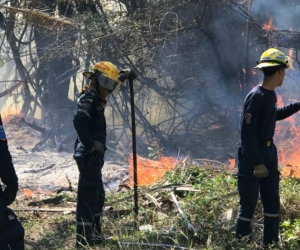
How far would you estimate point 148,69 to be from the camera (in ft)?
43.4

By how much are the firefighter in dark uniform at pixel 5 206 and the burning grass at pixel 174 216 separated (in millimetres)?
959

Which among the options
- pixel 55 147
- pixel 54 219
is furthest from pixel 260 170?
pixel 55 147

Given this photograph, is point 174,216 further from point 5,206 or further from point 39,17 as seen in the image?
point 39,17

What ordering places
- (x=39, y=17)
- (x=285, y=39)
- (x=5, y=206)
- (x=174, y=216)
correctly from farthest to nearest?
(x=285, y=39) → (x=39, y=17) → (x=174, y=216) → (x=5, y=206)

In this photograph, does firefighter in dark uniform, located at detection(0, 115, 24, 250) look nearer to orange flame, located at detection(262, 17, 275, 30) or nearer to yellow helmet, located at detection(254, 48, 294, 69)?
yellow helmet, located at detection(254, 48, 294, 69)

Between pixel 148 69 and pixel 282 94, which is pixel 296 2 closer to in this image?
pixel 282 94

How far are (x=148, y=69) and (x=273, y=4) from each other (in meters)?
3.59

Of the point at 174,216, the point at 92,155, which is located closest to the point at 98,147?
the point at 92,155

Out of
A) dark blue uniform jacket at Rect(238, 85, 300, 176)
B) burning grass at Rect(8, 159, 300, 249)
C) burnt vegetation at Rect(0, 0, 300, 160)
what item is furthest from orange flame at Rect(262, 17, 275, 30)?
dark blue uniform jacket at Rect(238, 85, 300, 176)

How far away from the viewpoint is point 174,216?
6051mm

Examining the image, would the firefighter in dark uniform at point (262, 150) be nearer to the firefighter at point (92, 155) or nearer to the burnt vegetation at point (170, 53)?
the firefighter at point (92, 155)

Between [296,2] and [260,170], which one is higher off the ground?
[296,2]

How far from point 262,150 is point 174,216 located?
1.67 m

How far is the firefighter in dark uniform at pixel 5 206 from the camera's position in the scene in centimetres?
392
